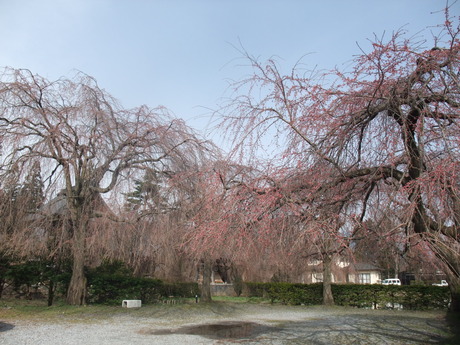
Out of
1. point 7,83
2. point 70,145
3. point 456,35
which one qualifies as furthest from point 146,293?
point 456,35

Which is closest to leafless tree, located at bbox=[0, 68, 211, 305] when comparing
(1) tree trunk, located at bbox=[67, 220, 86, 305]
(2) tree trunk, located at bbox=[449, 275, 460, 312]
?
(1) tree trunk, located at bbox=[67, 220, 86, 305]

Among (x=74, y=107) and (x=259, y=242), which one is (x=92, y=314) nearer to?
(x=74, y=107)

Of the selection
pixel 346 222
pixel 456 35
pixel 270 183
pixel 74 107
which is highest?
pixel 74 107

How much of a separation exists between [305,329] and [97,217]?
277 inches

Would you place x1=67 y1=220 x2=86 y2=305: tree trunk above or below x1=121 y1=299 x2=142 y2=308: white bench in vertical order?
above

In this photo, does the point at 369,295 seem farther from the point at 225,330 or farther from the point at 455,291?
the point at 225,330

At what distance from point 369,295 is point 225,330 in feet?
30.7

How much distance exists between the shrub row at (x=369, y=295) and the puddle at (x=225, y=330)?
7.95 metres

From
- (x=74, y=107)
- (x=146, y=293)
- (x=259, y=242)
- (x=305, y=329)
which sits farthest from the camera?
(x=146, y=293)

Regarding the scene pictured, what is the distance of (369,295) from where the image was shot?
16047 mm

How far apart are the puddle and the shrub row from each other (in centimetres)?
795

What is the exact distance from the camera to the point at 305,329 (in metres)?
8.94

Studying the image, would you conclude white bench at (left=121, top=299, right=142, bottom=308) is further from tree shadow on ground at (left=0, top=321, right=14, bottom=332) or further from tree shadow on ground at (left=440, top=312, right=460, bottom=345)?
tree shadow on ground at (left=440, top=312, right=460, bottom=345)

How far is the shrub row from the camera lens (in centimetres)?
1483
